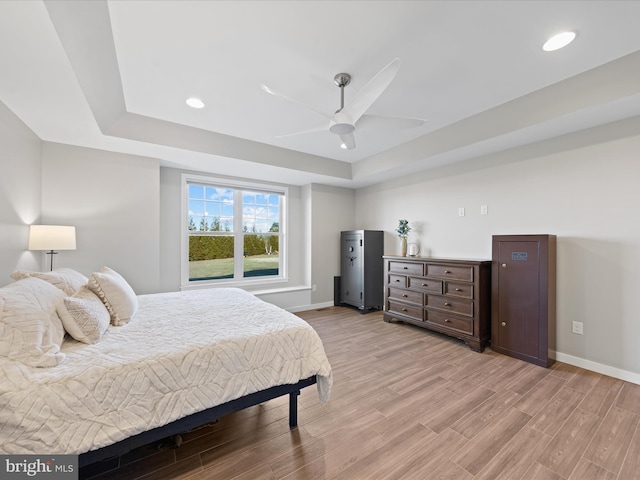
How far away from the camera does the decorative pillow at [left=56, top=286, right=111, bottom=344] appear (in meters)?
1.58

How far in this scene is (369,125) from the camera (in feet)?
8.62

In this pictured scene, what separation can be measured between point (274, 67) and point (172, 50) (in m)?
0.77

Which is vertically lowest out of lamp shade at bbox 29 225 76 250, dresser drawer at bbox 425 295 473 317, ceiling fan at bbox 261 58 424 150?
dresser drawer at bbox 425 295 473 317

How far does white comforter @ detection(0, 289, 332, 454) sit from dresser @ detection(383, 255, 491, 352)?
7.39 ft

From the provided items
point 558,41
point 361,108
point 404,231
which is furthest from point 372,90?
point 404,231

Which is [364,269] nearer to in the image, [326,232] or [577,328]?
[326,232]

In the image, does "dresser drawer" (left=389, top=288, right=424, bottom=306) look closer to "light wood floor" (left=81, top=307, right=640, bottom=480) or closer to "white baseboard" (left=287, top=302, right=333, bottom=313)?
"light wood floor" (left=81, top=307, right=640, bottom=480)

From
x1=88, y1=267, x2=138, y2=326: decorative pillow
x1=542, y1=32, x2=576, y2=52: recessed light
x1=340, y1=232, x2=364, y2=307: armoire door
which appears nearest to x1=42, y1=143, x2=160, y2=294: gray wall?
x1=88, y1=267, x2=138, y2=326: decorative pillow

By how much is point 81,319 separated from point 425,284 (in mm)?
3659

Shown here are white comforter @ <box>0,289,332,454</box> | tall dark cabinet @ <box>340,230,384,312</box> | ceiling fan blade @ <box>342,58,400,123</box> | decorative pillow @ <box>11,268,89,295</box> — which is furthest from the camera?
tall dark cabinet @ <box>340,230,384,312</box>

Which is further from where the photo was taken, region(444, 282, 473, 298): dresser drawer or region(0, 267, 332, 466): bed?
region(444, 282, 473, 298): dresser drawer

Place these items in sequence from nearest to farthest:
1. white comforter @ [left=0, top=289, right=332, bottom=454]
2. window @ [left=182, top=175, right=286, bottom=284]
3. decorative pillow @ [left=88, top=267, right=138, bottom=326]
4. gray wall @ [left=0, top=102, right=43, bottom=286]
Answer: white comforter @ [left=0, top=289, right=332, bottom=454] < decorative pillow @ [left=88, top=267, right=138, bottom=326] < gray wall @ [left=0, top=102, right=43, bottom=286] < window @ [left=182, top=175, right=286, bottom=284]

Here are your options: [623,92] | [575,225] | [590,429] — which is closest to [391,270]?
[575,225]

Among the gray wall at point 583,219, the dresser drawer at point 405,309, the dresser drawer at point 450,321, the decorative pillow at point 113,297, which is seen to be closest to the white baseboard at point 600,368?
the gray wall at point 583,219
